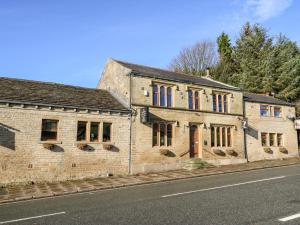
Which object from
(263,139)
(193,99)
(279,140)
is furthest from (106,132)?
(279,140)

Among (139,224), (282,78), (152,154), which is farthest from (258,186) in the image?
(282,78)

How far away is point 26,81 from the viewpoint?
61.2ft

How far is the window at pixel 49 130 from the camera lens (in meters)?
16.0

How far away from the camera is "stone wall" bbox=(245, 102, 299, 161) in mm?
24872

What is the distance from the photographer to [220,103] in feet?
77.3

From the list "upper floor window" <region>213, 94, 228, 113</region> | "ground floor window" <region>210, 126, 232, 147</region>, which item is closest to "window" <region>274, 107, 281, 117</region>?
"upper floor window" <region>213, 94, 228, 113</region>

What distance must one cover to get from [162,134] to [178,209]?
1216 centimetres

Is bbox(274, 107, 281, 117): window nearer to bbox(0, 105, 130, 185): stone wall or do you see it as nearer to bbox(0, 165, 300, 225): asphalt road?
bbox(0, 105, 130, 185): stone wall

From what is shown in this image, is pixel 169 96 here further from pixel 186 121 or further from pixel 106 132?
pixel 106 132

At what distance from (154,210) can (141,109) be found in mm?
11487

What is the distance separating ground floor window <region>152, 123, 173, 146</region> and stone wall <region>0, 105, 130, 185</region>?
2363 millimetres

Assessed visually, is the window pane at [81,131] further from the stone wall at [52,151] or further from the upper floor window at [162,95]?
the upper floor window at [162,95]

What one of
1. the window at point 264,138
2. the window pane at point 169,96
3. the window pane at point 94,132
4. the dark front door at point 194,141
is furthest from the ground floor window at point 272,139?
the window pane at point 94,132

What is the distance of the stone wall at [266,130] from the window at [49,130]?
1740 cm
